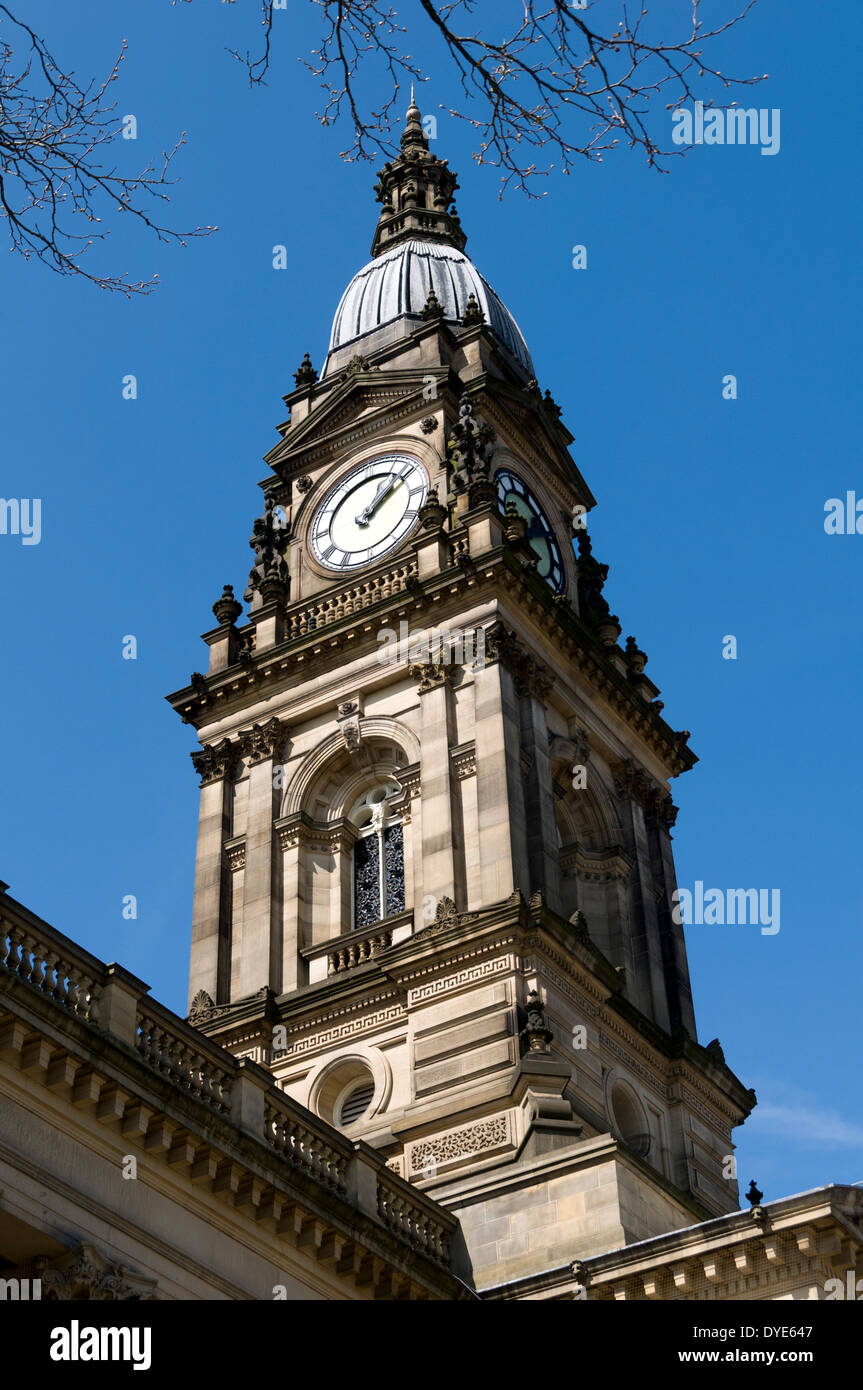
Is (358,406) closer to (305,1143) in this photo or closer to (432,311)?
(432,311)

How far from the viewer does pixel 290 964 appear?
40.3 meters

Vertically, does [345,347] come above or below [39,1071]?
above

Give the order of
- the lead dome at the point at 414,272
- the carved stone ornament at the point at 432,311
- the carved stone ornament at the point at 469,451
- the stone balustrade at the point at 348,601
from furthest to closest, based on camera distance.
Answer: the lead dome at the point at 414,272, the carved stone ornament at the point at 432,311, the carved stone ornament at the point at 469,451, the stone balustrade at the point at 348,601

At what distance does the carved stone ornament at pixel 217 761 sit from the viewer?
4428 centimetres

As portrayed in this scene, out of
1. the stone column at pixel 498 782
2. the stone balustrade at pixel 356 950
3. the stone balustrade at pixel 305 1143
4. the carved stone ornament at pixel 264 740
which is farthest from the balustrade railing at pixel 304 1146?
the carved stone ornament at pixel 264 740

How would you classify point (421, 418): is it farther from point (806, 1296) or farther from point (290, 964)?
point (806, 1296)

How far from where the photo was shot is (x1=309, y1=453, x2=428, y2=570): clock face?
1818 inches

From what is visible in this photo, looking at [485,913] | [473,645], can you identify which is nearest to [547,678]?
[473,645]

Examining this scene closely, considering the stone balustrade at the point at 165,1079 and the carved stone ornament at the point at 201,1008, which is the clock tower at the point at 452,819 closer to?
the carved stone ornament at the point at 201,1008

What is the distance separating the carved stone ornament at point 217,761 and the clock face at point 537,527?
8.88m

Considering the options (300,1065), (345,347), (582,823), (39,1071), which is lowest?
(39,1071)

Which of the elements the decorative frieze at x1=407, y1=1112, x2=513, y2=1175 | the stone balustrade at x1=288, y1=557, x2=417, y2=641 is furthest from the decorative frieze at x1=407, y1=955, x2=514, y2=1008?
the stone balustrade at x1=288, y1=557, x2=417, y2=641

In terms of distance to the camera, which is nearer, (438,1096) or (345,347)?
(438,1096)
